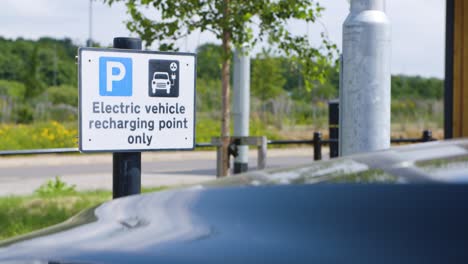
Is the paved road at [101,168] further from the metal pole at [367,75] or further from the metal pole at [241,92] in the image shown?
the metal pole at [367,75]

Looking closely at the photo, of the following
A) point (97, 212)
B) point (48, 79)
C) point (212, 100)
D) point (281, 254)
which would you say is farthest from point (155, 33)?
point (48, 79)

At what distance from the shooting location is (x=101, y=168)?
799 inches

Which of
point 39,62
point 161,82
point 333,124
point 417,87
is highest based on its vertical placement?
point 39,62

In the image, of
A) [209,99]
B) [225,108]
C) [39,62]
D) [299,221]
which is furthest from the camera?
[39,62]

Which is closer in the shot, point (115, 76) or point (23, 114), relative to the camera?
point (115, 76)

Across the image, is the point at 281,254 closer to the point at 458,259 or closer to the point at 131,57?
the point at 458,259

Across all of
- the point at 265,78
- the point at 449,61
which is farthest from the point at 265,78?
the point at 449,61

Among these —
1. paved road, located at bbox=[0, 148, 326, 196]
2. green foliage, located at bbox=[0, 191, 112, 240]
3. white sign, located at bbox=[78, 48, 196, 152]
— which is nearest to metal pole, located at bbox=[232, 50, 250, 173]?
paved road, located at bbox=[0, 148, 326, 196]

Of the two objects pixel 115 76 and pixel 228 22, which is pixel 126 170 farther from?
pixel 228 22

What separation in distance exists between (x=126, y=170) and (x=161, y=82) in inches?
20.5

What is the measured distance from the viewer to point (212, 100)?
40.8 m

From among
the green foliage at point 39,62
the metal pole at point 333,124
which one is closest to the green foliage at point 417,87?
the green foliage at point 39,62

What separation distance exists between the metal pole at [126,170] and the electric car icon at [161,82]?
18cm

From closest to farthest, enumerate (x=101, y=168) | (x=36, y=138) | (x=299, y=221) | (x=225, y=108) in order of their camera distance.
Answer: (x=299, y=221) < (x=225, y=108) < (x=101, y=168) < (x=36, y=138)
